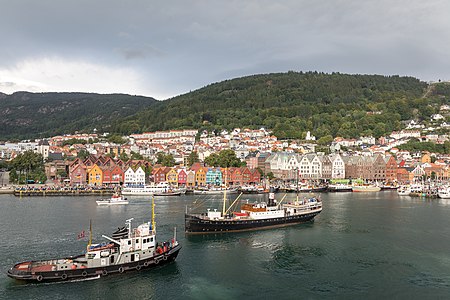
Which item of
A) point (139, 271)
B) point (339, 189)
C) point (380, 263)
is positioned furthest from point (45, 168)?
point (380, 263)

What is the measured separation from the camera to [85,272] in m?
23.6

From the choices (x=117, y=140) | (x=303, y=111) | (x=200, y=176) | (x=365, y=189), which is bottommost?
(x=365, y=189)

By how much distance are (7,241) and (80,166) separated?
179 feet

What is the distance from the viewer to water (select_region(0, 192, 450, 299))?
22391 mm

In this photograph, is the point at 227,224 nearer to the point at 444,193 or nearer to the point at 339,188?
the point at 444,193

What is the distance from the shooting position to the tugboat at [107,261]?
23125 mm

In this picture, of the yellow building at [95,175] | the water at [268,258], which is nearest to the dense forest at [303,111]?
the yellow building at [95,175]

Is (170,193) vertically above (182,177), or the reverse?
(182,177)

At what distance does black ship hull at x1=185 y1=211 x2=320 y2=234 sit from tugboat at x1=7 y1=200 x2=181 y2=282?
839 centimetres

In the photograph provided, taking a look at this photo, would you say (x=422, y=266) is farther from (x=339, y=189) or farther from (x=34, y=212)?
(x=339, y=189)

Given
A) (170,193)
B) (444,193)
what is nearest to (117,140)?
(170,193)

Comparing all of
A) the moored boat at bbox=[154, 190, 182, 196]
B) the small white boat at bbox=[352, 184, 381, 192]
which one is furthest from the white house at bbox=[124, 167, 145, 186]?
the small white boat at bbox=[352, 184, 381, 192]

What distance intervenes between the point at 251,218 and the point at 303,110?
129 m

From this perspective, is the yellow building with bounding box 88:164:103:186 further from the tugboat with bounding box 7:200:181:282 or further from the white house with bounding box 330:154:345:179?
the tugboat with bounding box 7:200:181:282
